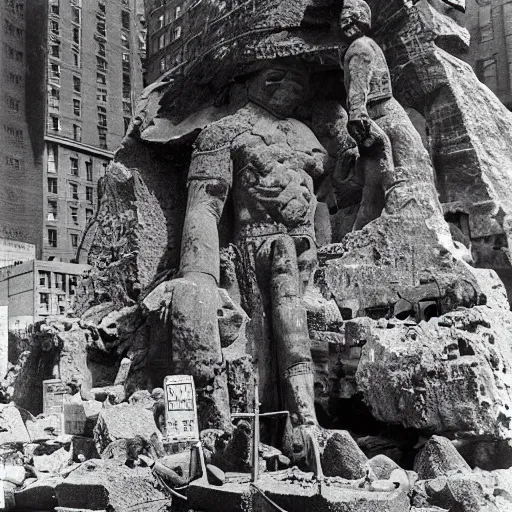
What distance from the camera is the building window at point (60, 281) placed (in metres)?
7.77

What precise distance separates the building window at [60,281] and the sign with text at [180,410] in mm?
4264

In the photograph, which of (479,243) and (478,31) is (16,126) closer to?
(479,243)

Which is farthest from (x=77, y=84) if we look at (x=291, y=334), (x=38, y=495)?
(x=38, y=495)

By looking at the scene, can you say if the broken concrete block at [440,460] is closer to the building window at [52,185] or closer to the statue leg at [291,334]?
the statue leg at [291,334]

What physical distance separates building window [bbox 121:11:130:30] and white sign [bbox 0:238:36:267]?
304 centimetres

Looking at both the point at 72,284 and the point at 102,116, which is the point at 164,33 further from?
the point at 72,284

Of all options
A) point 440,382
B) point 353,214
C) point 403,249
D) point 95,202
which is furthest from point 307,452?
point 95,202

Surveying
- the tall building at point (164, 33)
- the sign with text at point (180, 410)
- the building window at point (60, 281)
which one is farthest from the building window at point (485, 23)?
the sign with text at point (180, 410)

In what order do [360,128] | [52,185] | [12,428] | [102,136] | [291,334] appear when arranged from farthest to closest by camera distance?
[102,136] < [52,185] < [360,128] < [12,428] < [291,334]

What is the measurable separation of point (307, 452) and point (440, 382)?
2.92ft

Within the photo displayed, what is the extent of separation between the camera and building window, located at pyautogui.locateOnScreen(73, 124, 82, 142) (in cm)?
816

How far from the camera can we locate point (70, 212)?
26.7ft

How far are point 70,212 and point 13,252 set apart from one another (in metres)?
0.95

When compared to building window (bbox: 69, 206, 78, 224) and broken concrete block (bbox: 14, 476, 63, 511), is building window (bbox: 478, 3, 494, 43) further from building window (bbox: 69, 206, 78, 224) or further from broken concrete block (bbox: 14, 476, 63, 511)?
broken concrete block (bbox: 14, 476, 63, 511)
